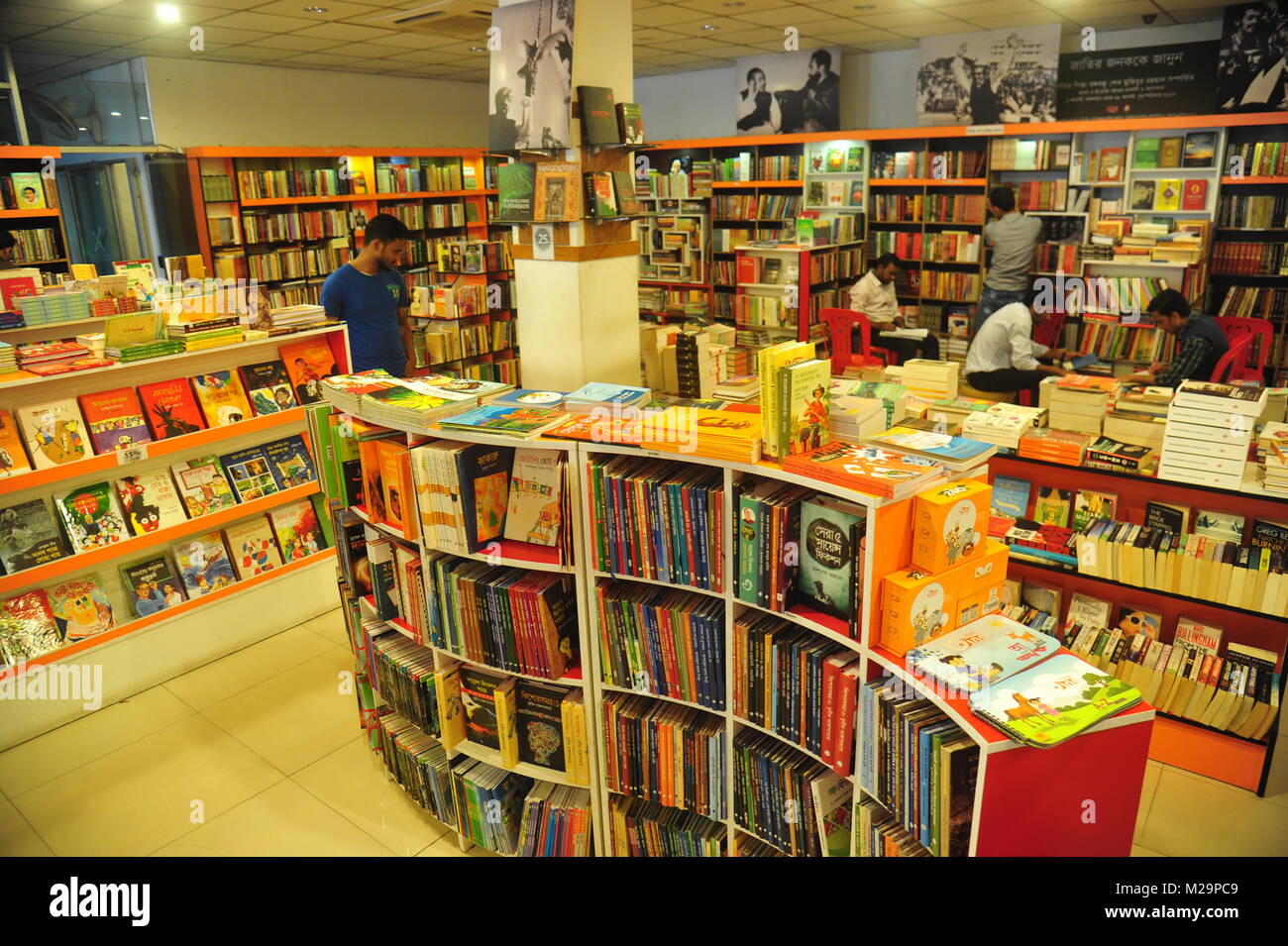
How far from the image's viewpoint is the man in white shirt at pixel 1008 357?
6281 mm

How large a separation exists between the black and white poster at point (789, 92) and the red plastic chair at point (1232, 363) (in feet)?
17.9

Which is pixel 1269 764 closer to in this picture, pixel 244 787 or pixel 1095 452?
pixel 1095 452

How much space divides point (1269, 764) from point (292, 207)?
29.3 ft

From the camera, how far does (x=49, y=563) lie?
374 centimetres

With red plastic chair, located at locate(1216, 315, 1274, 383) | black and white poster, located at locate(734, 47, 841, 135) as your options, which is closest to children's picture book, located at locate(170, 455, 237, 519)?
red plastic chair, located at locate(1216, 315, 1274, 383)

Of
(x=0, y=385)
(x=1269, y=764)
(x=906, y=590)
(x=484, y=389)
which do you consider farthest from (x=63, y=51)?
(x=1269, y=764)

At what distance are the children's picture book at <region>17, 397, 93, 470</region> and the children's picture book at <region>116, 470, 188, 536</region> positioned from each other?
0.94 feet

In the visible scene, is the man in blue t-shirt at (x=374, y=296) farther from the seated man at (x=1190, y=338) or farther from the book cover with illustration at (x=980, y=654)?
the seated man at (x=1190, y=338)

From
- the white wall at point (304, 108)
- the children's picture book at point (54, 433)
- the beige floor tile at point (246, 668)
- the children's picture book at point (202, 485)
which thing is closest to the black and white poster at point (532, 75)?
the children's picture book at point (202, 485)

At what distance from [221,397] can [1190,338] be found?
5.91m

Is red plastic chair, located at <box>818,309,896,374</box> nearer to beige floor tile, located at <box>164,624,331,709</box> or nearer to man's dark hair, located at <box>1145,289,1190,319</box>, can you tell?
man's dark hair, located at <box>1145,289,1190,319</box>

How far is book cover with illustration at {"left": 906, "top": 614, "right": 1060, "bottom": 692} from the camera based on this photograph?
2.02 m

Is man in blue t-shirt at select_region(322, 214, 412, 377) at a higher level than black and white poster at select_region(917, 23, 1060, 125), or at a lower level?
lower

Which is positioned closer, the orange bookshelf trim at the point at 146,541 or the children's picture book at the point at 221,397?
the orange bookshelf trim at the point at 146,541
